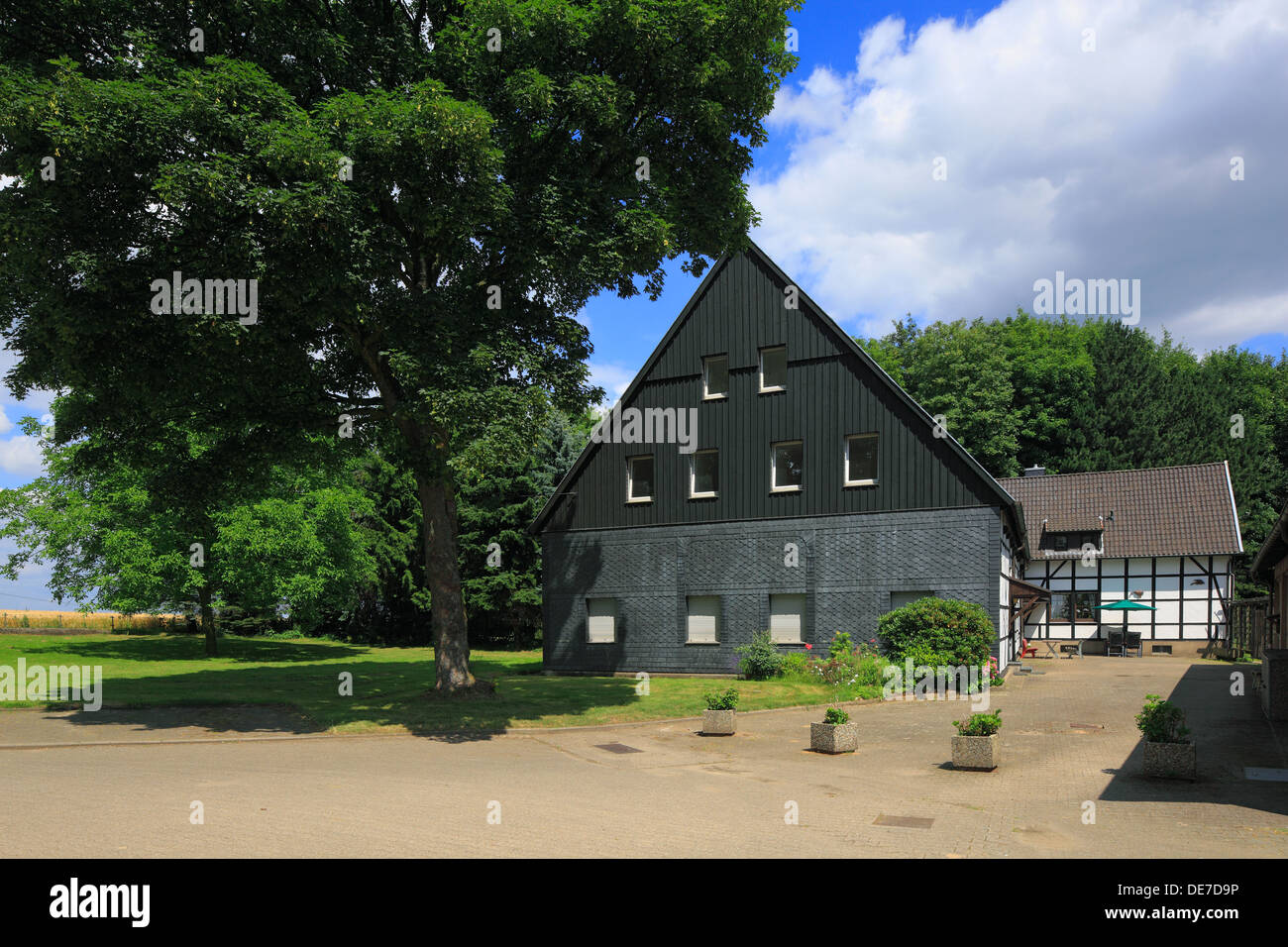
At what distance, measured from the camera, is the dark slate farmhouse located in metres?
23.2

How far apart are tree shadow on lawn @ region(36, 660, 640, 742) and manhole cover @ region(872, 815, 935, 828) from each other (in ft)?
25.5

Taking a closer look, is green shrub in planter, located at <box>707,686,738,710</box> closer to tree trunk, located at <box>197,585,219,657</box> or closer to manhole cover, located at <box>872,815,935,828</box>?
manhole cover, located at <box>872,815,935,828</box>

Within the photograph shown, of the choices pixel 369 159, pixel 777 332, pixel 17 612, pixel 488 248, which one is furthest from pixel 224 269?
pixel 17 612

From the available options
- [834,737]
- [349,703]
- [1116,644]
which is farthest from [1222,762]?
[1116,644]

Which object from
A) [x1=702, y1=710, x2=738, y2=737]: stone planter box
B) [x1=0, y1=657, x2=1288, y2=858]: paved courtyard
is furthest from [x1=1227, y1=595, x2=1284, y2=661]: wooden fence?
[x1=702, y1=710, x2=738, y2=737]: stone planter box

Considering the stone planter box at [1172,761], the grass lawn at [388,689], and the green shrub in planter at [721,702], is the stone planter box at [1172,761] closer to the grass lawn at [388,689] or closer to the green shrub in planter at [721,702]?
the green shrub in planter at [721,702]

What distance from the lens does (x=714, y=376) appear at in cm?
2675

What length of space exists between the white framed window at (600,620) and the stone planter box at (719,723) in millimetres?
12280

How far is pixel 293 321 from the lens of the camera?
47.1ft

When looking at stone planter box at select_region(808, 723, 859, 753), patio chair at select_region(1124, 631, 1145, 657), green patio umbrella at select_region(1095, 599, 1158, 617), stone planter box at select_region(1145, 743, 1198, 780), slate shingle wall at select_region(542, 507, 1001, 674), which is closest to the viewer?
stone planter box at select_region(1145, 743, 1198, 780)

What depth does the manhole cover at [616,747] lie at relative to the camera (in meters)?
13.7

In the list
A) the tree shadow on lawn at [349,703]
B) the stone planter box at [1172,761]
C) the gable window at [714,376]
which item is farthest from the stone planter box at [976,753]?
the gable window at [714,376]

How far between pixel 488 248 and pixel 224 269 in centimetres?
451
